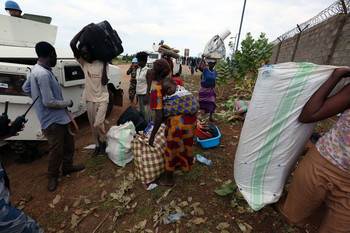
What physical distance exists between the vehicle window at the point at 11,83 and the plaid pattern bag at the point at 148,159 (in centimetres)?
199

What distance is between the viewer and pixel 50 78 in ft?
7.59

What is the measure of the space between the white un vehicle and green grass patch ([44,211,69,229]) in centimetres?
139

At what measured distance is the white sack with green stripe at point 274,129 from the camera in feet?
4.54

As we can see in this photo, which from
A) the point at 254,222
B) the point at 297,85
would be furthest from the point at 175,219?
the point at 297,85

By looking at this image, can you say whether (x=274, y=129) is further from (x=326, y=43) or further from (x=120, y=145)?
(x=326, y=43)

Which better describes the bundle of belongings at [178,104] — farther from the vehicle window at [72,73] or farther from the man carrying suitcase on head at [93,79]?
the vehicle window at [72,73]

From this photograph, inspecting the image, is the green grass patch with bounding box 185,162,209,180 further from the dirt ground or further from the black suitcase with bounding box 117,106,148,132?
the black suitcase with bounding box 117,106,148,132

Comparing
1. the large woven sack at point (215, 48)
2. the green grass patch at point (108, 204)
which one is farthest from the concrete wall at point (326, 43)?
the green grass patch at point (108, 204)

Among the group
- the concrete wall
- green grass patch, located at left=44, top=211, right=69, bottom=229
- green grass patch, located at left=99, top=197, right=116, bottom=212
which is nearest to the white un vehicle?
green grass patch, located at left=44, top=211, right=69, bottom=229

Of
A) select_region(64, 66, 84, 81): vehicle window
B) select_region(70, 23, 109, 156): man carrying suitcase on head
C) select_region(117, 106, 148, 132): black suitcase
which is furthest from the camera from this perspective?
select_region(117, 106, 148, 132): black suitcase

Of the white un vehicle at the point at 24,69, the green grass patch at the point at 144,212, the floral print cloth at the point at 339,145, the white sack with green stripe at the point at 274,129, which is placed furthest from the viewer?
the white un vehicle at the point at 24,69

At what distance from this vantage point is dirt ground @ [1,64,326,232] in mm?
2088

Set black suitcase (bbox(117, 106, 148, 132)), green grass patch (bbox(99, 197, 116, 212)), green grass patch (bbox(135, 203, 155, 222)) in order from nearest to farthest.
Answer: green grass patch (bbox(135, 203, 155, 222)) < green grass patch (bbox(99, 197, 116, 212)) < black suitcase (bbox(117, 106, 148, 132))

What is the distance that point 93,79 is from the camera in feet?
9.77
